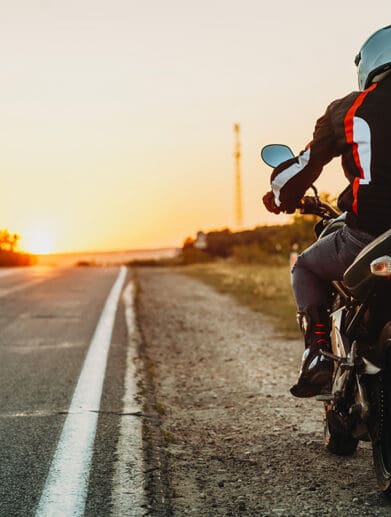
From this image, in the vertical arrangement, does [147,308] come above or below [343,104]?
below

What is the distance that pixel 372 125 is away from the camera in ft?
11.5

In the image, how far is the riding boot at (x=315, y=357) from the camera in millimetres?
4227

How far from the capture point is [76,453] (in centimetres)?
441

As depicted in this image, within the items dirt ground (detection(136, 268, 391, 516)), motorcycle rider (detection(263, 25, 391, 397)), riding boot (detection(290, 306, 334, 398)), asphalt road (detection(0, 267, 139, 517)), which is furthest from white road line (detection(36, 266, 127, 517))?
motorcycle rider (detection(263, 25, 391, 397))

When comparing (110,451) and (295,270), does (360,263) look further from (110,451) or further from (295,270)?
(110,451)

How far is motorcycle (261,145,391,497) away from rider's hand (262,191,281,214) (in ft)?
0.68

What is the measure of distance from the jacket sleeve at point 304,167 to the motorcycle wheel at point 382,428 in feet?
3.07

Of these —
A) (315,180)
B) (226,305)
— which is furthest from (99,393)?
(226,305)

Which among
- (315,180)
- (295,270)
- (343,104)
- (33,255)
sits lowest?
(33,255)

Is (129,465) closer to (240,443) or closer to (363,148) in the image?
(240,443)

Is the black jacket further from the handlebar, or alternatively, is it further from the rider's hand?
the handlebar

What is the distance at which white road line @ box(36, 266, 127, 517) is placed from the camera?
11.9 ft

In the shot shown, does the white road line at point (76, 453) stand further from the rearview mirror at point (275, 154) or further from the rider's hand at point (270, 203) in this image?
the rearview mirror at point (275, 154)

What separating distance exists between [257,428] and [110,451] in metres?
1.05
